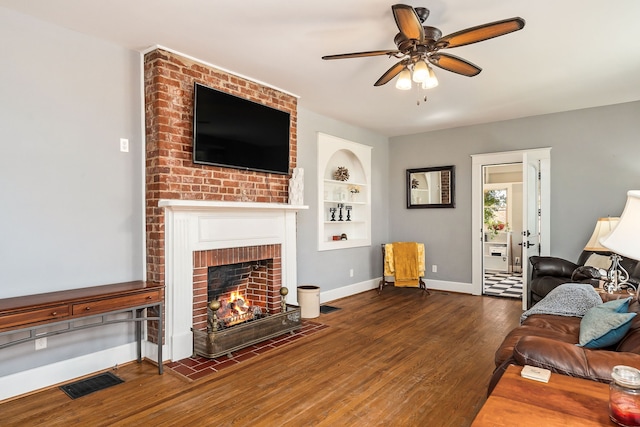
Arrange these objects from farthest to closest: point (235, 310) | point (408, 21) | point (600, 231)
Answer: point (600, 231) < point (235, 310) < point (408, 21)

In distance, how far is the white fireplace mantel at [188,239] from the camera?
Answer: 124 inches

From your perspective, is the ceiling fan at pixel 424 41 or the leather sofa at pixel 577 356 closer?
the leather sofa at pixel 577 356

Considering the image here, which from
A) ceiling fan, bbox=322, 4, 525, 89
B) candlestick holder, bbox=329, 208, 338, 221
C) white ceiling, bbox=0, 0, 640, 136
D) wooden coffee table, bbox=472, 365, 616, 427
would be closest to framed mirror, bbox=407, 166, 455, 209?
candlestick holder, bbox=329, 208, 338, 221

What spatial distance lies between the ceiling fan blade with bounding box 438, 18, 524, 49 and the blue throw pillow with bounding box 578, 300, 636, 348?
5.41 ft

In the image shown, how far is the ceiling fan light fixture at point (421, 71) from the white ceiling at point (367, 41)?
1.10ft

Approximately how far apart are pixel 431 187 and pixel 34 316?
5459 millimetres

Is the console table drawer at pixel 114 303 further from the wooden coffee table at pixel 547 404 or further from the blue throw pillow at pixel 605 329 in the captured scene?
the blue throw pillow at pixel 605 329

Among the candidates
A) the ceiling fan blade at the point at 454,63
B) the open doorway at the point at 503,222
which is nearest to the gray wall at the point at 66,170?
the ceiling fan blade at the point at 454,63

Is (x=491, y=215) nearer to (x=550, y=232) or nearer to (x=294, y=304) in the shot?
(x=550, y=232)

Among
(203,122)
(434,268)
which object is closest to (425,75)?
(203,122)

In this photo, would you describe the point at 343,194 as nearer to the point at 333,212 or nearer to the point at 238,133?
the point at 333,212

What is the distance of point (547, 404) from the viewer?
1.22m

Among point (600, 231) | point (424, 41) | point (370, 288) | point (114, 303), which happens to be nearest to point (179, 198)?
point (114, 303)

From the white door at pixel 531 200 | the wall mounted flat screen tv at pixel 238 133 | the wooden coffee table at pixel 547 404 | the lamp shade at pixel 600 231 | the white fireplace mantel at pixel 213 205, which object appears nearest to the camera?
the wooden coffee table at pixel 547 404
